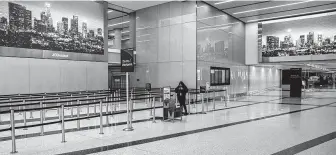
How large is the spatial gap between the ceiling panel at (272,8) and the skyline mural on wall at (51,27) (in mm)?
7894

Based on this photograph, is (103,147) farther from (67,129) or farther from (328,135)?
→ (328,135)

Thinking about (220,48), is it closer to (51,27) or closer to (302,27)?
(302,27)

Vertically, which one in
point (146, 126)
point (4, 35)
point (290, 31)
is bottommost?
point (146, 126)

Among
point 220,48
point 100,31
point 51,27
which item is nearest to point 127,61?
point 51,27

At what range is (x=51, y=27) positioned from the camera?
13.6 m

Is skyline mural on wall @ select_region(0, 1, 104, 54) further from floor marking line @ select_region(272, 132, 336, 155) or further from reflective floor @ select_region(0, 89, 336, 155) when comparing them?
floor marking line @ select_region(272, 132, 336, 155)

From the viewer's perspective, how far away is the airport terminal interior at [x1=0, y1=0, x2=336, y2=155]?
5.75 meters

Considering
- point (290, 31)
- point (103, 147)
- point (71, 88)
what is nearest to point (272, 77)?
point (290, 31)

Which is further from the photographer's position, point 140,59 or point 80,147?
point 140,59

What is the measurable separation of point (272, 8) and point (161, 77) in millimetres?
9394

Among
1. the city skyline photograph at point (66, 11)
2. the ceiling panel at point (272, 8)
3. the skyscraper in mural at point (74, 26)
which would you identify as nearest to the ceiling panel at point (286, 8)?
the ceiling panel at point (272, 8)

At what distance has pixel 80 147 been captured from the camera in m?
5.19

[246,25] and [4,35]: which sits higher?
[246,25]

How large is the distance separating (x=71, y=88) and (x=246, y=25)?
16.1m
